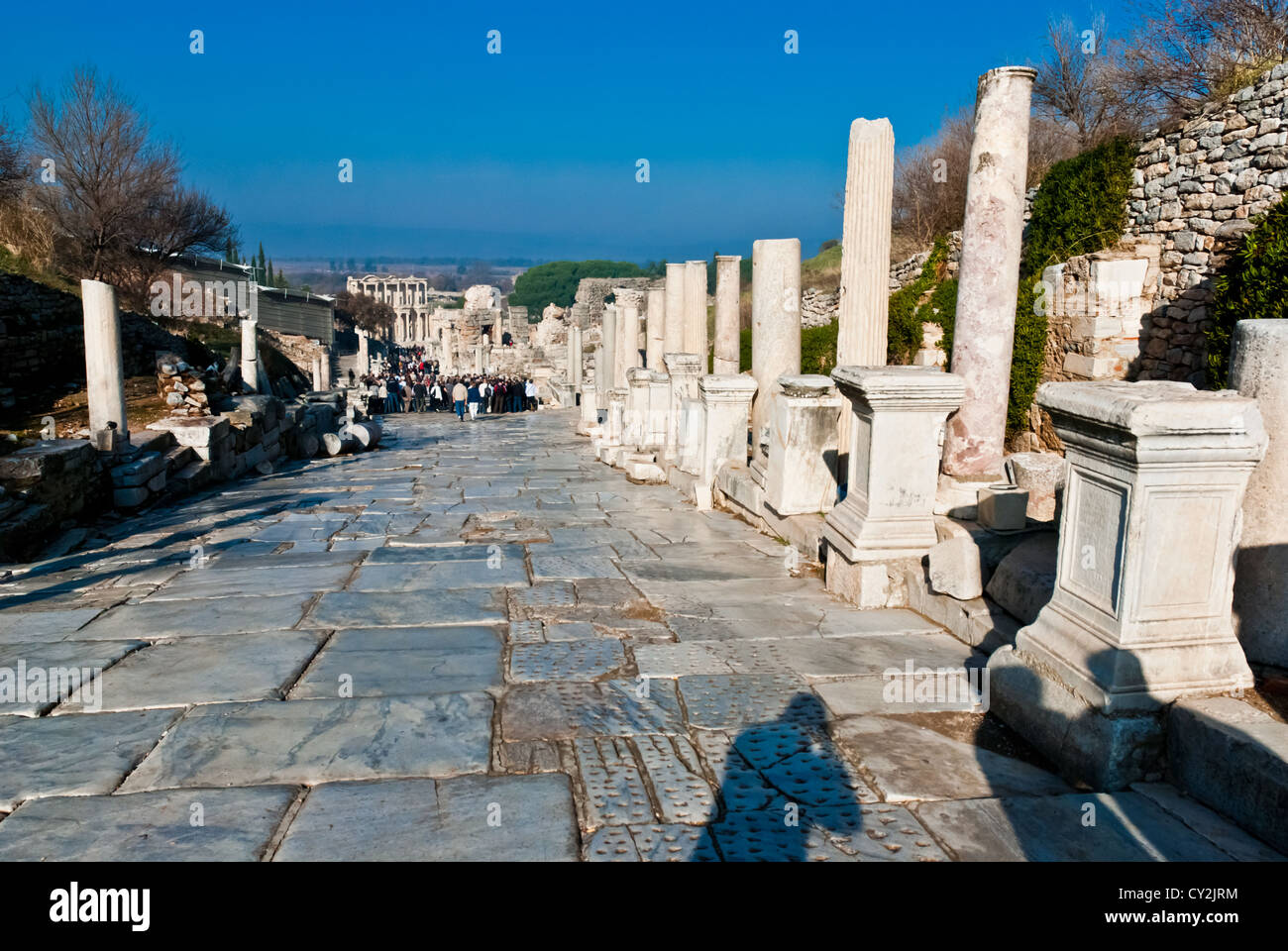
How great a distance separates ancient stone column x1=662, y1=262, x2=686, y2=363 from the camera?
55.8 feet

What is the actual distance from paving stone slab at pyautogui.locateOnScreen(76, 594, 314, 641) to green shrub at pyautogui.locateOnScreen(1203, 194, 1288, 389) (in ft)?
28.6

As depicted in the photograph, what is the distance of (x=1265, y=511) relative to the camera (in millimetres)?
Answer: 3287

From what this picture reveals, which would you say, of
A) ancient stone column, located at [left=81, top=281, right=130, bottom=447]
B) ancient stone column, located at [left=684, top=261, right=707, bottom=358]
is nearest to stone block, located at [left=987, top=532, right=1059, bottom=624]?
ancient stone column, located at [left=81, top=281, right=130, bottom=447]

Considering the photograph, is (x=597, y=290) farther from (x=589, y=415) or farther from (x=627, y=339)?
(x=589, y=415)

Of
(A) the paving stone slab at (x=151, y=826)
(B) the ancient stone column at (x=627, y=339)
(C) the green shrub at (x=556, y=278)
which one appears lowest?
(A) the paving stone slab at (x=151, y=826)

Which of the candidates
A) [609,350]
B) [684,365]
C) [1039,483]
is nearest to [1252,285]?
[1039,483]

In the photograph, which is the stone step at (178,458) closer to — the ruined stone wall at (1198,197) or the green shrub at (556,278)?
the ruined stone wall at (1198,197)

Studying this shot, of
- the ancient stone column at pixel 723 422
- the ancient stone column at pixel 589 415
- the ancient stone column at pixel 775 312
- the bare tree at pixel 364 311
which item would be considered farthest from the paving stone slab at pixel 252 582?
the bare tree at pixel 364 311

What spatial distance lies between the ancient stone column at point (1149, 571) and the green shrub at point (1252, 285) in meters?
7.13

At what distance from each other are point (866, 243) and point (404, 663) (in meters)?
5.71

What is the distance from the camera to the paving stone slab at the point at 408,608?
515 centimetres

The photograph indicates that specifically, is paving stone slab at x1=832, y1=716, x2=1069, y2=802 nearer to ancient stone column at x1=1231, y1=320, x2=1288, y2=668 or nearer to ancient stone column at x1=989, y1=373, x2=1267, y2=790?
ancient stone column at x1=989, y1=373, x2=1267, y2=790
